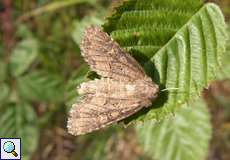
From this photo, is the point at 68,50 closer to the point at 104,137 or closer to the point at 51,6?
the point at 51,6

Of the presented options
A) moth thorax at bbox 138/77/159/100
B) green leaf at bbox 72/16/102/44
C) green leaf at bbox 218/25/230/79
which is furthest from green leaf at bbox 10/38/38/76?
moth thorax at bbox 138/77/159/100

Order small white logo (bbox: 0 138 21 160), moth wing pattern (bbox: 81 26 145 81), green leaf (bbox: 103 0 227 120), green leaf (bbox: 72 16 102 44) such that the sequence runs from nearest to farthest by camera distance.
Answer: green leaf (bbox: 103 0 227 120)
moth wing pattern (bbox: 81 26 145 81)
small white logo (bbox: 0 138 21 160)
green leaf (bbox: 72 16 102 44)

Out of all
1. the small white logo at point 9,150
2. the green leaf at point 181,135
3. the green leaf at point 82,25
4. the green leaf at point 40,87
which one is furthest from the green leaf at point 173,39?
the green leaf at point 40,87

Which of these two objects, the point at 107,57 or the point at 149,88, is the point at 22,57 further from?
the point at 149,88

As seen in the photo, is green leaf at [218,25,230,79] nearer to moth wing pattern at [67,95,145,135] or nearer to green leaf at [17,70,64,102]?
moth wing pattern at [67,95,145,135]

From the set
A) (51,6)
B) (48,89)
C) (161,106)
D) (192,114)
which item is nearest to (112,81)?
(161,106)

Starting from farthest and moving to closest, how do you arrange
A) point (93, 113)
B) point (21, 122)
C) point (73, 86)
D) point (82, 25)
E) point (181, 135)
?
point (21, 122) < point (82, 25) < point (181, 135) < point (73, 86) < point (93, 113)

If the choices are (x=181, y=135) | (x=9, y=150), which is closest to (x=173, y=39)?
(x=181, y=135)
